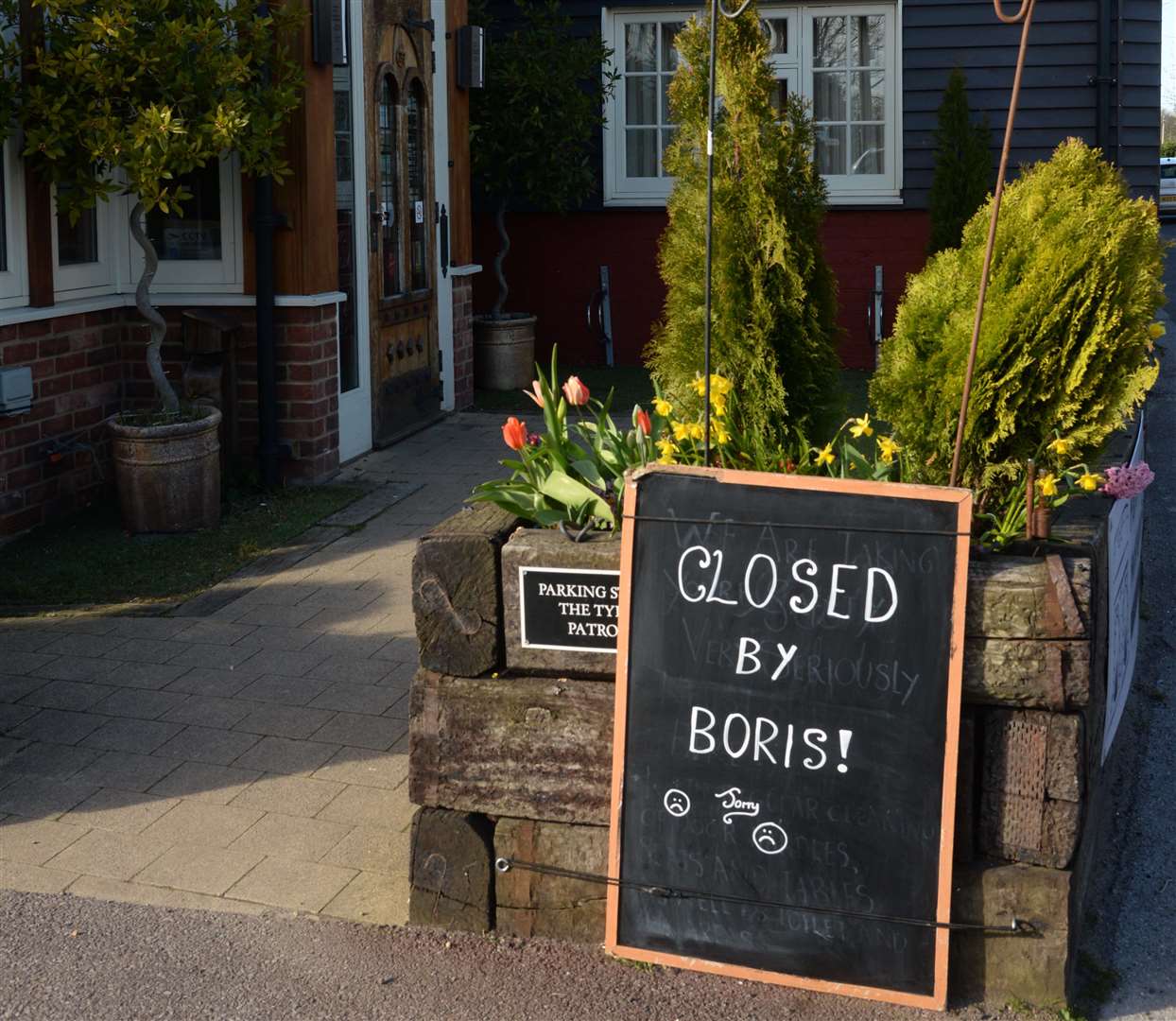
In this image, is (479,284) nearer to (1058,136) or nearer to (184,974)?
(1058,136)

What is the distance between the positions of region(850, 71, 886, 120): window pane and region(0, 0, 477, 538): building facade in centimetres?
478

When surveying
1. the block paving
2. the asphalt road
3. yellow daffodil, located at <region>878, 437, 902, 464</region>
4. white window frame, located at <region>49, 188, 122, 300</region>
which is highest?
white window frame, located at <region>49, 188, 122, 300</region>

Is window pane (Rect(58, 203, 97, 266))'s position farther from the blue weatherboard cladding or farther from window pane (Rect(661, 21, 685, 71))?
the blue weatherboard cladding

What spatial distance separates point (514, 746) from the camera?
4047 millimetres

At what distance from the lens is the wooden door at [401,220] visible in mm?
10211

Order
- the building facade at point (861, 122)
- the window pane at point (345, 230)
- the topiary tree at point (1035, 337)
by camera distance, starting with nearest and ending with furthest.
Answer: the topiary tree at point (1035, 337) < the window pane at point (345, 230) < the building facade at point (861, 122)

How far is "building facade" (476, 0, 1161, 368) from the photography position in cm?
1391

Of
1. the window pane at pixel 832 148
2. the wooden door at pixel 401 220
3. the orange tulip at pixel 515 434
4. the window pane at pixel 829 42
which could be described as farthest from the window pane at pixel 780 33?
the orange tulip at pixel 515 434

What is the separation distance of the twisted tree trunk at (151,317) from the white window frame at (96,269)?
1.35ft

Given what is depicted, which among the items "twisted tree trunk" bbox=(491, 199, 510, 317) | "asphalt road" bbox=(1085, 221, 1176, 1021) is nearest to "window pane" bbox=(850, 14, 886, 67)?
"twisted tree trunk" bbox=(491, 199, 510, 317)

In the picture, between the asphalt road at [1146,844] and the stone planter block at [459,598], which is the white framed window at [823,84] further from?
the stone planter block at [459,598]

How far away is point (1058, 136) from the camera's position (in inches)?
551

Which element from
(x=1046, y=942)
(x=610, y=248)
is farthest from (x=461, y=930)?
(x=610, y=248)

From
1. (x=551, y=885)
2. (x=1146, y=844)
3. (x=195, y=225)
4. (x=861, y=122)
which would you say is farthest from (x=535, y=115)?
(x=551, y=885)
